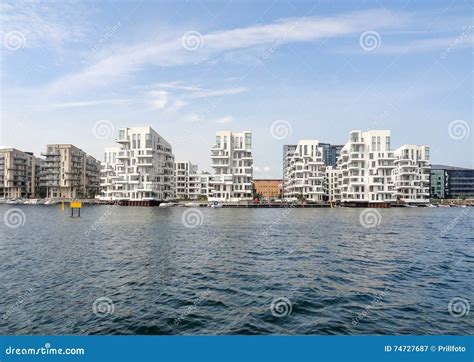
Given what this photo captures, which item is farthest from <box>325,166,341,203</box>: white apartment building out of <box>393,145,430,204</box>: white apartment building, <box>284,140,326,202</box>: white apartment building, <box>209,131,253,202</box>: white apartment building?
<box>209,131,253,202</box>: white apartment building

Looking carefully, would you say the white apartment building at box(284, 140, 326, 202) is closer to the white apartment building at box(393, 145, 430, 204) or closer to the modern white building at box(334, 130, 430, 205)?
the modern white building at box(334, 130, 430, 205)

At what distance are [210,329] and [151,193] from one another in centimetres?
11865

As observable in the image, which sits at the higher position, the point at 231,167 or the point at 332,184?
the point at 231,167

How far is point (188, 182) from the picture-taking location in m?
168

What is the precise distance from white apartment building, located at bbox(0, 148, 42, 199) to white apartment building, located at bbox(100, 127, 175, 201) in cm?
6542

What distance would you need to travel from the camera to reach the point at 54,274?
67.6 feet

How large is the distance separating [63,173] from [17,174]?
86.0 feet

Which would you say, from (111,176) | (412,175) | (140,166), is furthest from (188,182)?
(412,175)

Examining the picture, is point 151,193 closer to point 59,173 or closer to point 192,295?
point 59,173

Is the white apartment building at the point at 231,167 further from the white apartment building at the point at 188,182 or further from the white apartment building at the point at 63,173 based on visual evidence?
the white apartment building at the point at 63,173

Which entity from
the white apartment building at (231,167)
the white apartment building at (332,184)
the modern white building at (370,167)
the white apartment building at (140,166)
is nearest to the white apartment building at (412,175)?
the modern white building at (370,167)

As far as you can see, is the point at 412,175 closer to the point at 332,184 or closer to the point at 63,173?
the point at 332,184

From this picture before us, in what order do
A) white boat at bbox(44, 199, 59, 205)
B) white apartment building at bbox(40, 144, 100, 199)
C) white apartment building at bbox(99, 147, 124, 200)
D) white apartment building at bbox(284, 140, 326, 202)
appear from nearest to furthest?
white apartment building at bbox(99, 147, 124, 200)
white apartment building at bbox(284, 140, 326, 202)
white boat at bbox(44, 199, 59, 205)
white apartment building at bbox(40, 144, 100, 199)

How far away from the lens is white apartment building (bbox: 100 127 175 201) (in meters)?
126
